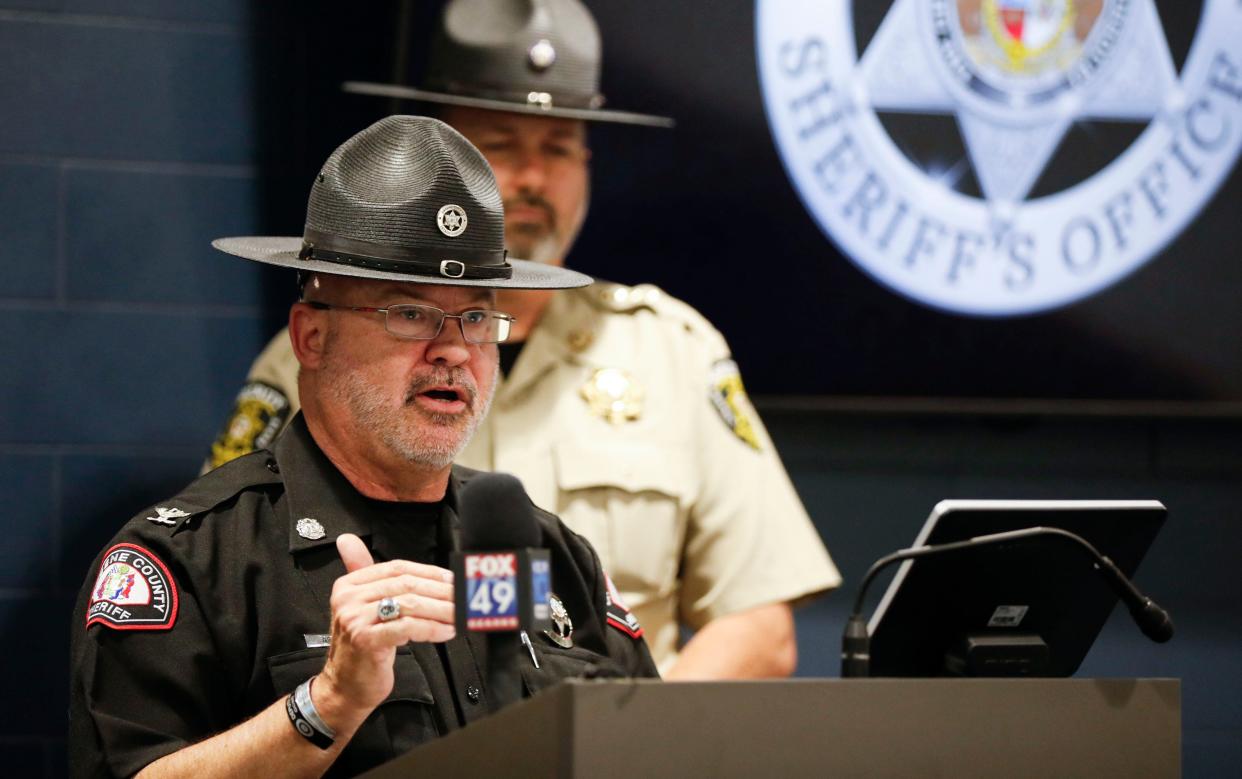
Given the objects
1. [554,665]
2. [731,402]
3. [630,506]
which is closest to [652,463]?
[630,506]

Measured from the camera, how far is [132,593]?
1697 mm

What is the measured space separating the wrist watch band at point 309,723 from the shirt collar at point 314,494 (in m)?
0.26

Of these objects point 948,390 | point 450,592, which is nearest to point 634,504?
point 948,390

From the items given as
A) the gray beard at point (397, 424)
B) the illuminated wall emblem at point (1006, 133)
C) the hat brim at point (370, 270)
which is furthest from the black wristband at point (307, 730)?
the illuminated wall emblem at point (1006, 133)

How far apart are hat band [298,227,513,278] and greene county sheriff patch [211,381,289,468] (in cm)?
84

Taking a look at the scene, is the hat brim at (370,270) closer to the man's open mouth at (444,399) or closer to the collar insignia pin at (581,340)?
the man's open mouth at (444,399)

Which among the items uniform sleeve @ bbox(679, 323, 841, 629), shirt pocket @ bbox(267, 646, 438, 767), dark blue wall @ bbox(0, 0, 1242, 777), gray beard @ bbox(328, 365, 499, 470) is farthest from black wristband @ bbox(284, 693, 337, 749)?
dark blue wall @ bbox(0, 0, 1242, 777)

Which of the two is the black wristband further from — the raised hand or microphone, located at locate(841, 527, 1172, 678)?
microphone, located at locate(841, 527, 1172, 678)

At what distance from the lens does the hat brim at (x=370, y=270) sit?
73.5 inches

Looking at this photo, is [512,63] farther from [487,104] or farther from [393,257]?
[393,257]

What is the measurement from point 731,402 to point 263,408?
747 mm

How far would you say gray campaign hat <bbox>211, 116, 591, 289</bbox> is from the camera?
189 cm

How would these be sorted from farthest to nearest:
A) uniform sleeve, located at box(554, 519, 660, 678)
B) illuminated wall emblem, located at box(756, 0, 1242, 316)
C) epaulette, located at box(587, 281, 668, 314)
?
illuminated wall emblem, located at box(756, 0, 1242, 316)
epaulette, located at box(587, 281, 668, 314)
uniform sleeve, located at box(554, 519, 660, 678)

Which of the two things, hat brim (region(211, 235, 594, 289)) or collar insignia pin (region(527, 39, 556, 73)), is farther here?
collar insignia pin (region(527, 39, 556, 73))
